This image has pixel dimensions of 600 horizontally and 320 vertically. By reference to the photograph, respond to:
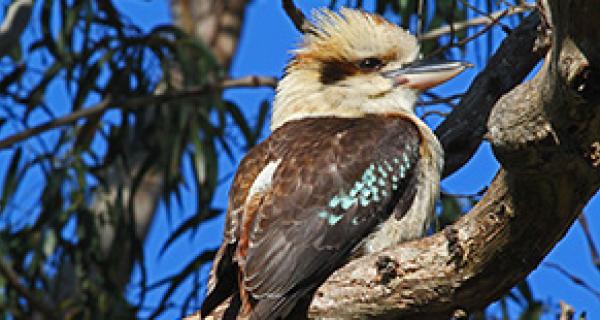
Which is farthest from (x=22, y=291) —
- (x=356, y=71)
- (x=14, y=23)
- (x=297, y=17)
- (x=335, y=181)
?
(x=335, y=181)

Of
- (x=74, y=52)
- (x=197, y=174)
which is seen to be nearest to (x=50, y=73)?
(x=74, y=52)

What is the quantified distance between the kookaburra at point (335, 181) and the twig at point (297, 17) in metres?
0.11

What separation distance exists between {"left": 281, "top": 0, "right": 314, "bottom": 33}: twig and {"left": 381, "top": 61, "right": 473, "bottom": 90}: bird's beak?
0.31 m

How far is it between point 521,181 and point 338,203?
0.76 m

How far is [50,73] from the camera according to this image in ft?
15.8

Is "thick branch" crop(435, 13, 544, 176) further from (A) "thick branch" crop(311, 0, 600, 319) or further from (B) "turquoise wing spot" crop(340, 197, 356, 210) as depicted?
(A) "thick branch" crop(311, 0, 600, 319)

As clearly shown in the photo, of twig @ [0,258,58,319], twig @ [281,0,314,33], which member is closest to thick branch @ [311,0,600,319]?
twig @ [281,0,314,33]

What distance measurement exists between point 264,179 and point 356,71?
1.98 ft

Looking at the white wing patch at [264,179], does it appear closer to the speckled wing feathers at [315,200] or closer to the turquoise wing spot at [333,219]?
the speckled wing feathers at [315,200]

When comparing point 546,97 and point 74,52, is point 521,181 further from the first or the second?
point 74,52

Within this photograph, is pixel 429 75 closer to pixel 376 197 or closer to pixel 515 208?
pixel 376 197

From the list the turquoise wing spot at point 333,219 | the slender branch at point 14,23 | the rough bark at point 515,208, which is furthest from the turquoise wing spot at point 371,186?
the slender branch at point 14,23

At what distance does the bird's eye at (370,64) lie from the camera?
10.9 ft

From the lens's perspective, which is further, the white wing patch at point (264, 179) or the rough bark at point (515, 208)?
the white wing patch at point (264, 179)
